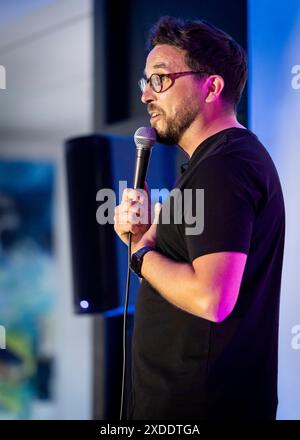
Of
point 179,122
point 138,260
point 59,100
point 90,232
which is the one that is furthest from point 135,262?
point 59,100

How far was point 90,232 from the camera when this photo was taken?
1929 mm

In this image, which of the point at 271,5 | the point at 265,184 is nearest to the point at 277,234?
the point at 265,184

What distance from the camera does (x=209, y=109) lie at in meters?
1.24

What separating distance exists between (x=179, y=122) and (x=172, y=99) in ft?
0.19

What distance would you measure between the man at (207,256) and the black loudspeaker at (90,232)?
625 mm

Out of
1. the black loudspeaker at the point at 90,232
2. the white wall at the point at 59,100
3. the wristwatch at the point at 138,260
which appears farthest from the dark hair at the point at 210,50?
the white wall at the point at 59,100

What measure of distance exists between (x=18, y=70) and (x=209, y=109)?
148 cm

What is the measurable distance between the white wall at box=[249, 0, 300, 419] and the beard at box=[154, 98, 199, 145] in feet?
1.66

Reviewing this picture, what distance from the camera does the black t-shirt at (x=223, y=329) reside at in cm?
109

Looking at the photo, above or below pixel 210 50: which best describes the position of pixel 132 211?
below

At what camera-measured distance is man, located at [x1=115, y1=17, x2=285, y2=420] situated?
1.02 m

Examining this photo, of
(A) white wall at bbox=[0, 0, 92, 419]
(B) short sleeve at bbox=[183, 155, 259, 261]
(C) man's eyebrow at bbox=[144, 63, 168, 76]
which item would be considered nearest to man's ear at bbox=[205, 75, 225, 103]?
(C) man's eyebrow at bbox=[144, 63, 168, 76]

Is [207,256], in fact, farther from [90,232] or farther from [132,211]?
[90,232]

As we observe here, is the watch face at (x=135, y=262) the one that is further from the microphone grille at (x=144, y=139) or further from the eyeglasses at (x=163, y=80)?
the eyeglasses at (x=163, y=80)
